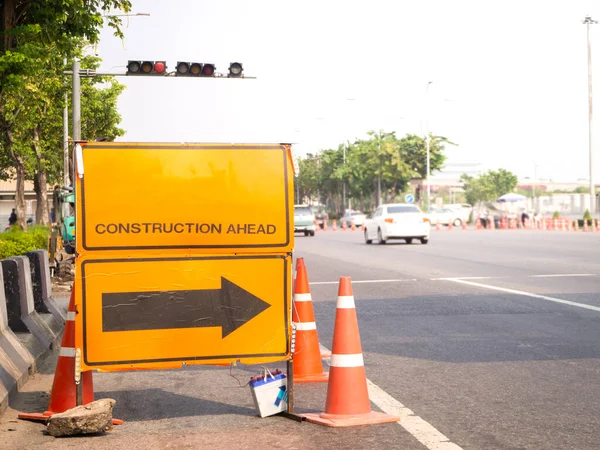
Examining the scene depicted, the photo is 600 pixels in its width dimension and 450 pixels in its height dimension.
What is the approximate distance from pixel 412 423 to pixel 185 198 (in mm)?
2058

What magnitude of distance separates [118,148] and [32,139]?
43.8m

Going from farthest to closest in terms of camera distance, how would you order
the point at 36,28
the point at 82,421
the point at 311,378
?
the point at 36,28, the point at 311,378, the point at 82,421

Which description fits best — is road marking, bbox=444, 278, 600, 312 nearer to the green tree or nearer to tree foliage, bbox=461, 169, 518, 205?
the green tree

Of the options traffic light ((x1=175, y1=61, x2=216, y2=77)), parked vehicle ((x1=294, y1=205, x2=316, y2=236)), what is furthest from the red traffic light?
parked vehicle ((x1=294, y1=205, x2=316, y2=236))

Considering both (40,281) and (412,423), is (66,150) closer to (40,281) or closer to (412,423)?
(40,281)

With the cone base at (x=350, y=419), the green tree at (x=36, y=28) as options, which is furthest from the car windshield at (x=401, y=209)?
the cone base at (x=350, y=419)

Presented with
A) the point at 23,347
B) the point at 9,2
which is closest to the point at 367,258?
the point at 9,2

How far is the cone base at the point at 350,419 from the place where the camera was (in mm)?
6238

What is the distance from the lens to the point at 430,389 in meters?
7.57

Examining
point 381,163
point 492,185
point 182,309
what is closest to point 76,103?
point 182,309

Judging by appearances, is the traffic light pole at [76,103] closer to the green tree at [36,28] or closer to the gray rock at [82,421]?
the green tree at [36,28]

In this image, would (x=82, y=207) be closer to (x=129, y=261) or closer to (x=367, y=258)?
(x=129, y=261)

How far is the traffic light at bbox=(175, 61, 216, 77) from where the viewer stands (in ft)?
81.1

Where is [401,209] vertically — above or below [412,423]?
above
